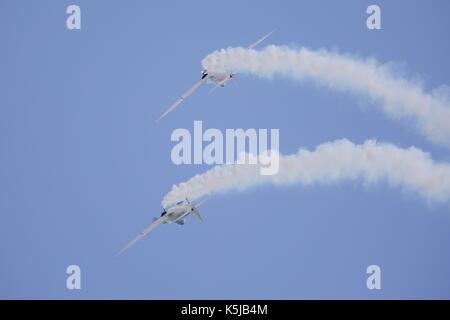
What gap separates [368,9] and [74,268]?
9481mm

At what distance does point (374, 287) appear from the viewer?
55188 mm

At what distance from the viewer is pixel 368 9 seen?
5644 cm

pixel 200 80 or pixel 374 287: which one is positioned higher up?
pixel 200 80
